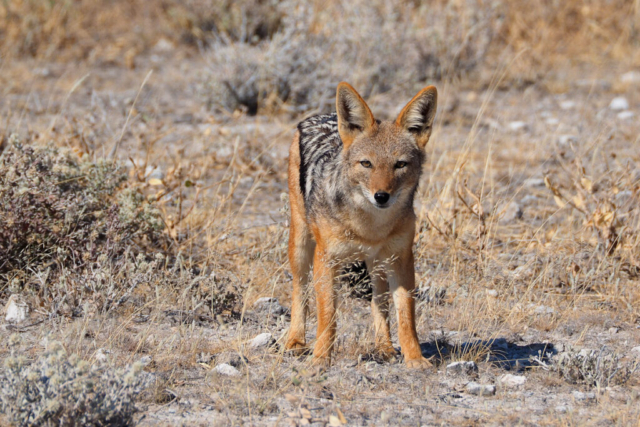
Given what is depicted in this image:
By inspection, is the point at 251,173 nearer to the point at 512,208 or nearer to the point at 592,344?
the point at 512,208

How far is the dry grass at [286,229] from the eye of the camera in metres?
3.84

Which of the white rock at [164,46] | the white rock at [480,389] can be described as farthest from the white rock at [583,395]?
the white rock at [164,46]

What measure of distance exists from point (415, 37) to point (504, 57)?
5.66 feet

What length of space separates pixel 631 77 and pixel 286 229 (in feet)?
24.7

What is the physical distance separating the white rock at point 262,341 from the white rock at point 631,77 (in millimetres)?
8339

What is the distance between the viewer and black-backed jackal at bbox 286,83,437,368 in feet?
13.3

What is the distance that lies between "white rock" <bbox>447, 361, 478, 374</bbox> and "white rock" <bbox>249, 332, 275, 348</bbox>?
1077 millimetres

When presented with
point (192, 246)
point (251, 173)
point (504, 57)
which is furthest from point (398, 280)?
point (504, 57)

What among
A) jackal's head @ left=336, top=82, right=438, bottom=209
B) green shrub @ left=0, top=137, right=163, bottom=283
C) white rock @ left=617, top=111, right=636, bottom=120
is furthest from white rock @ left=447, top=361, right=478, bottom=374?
white rock @ left=617, top=111, right=636, bottom=120

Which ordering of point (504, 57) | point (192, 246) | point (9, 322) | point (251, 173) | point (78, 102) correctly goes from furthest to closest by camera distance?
point (504, 57) < point (78, 102) < point (251, 173) < point (192, 246) < point (9, 322)

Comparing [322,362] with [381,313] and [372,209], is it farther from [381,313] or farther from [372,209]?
[372,209]

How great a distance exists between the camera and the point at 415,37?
34.0 ft

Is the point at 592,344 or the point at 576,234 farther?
the point at 576,234

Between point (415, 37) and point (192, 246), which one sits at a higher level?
point (415, 37)
